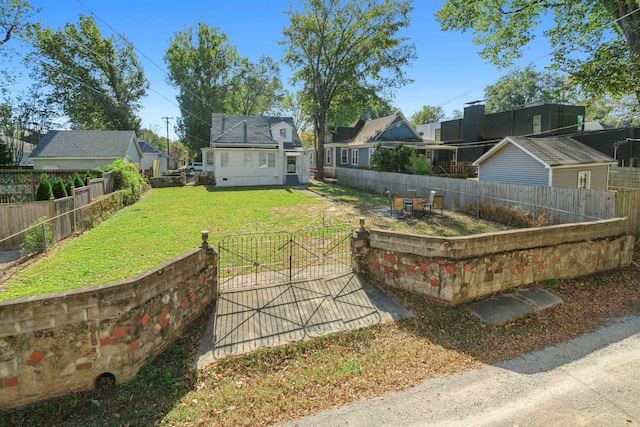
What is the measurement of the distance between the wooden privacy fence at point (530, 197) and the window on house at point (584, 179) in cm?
609

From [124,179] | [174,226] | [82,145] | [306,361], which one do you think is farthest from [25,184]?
[306,361]

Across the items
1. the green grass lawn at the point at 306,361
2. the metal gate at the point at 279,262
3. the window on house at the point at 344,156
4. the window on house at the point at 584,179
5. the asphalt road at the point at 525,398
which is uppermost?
the window on house at the point at 344,156

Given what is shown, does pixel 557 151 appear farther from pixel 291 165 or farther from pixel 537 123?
pixel 291 165

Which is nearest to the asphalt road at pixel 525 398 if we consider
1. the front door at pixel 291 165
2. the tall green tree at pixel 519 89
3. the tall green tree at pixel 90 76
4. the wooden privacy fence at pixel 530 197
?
the wooden privacy fence at pixel 530 197

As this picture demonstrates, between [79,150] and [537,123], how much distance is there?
38.0 m

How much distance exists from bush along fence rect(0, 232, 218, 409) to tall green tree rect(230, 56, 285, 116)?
147ft

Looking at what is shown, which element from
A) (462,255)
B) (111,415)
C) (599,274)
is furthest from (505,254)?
(111,415)

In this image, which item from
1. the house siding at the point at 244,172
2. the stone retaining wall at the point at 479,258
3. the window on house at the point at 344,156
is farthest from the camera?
the window on house at the point at 344,156

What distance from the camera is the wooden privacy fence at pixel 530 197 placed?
10711mm

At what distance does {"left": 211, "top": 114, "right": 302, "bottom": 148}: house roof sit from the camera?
90.8 feet

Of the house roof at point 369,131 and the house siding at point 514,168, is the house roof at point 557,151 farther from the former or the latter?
the house roof at point 369,131

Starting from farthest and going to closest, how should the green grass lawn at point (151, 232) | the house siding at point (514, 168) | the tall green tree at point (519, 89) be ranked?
the tall green tree at point (519, 89) → the house siding at point (514, 168) → the green grass lawn at point (151, 232)

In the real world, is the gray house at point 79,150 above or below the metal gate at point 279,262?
above

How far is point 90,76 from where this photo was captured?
38.2 metres
